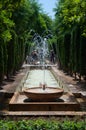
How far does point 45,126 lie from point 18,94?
631 centimetres

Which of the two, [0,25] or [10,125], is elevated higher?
[0,25]

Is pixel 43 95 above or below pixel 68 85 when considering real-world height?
above

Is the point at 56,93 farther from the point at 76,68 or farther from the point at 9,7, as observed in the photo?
the point at 76,68

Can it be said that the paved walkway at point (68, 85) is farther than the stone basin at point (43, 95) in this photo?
Yes

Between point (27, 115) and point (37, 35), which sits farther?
point (37, 35)

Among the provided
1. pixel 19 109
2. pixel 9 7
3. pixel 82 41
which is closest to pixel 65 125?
pixel 19 109

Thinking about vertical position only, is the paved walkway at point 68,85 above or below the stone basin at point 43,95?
below

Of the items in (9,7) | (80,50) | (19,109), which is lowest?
(19,109)

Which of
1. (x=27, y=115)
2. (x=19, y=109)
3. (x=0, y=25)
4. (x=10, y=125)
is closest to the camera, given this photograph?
(x=10, y=125)

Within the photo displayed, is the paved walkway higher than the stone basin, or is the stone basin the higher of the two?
the stone basin

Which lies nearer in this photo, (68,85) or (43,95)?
(43,95)

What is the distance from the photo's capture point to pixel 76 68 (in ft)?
56.6

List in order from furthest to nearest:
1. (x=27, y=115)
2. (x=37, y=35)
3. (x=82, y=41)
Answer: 1. (x=37, y=35)
2. (x=82, y=41)
3. (x=27, y=115)

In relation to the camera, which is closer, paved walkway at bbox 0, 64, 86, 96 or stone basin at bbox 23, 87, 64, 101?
stone basin at bbox 23, 87, 64, 101
